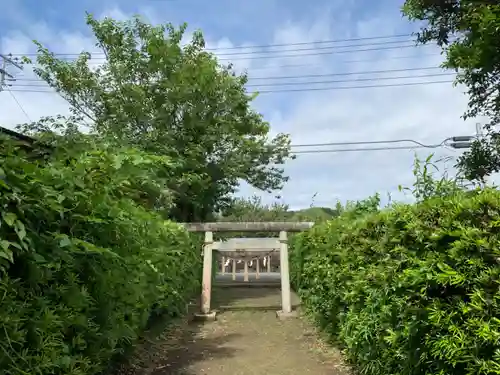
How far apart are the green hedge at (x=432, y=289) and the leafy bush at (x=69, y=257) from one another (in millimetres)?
1845

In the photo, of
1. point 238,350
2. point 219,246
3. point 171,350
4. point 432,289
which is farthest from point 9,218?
point 219,246

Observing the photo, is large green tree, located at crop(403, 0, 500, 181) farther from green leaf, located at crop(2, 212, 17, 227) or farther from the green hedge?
green leaf, located at crop(2, 212, 17, 227)

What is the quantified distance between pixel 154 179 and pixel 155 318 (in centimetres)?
338

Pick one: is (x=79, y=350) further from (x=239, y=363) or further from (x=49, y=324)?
(x=239, y=363)

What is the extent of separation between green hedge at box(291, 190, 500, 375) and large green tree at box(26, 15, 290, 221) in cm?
927

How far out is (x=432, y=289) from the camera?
9.13 ft

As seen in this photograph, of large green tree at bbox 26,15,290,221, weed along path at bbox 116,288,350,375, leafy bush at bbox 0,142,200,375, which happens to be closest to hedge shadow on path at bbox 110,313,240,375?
weed along path at bbox 116,288,350,375

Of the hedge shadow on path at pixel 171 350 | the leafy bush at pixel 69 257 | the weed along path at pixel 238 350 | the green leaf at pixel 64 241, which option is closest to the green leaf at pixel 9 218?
the leafy bush at pixel 69 257

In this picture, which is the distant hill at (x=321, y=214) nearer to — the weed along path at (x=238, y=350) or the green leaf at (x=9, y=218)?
the weed along path at (x=238, y=350)

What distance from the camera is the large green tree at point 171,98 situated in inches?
546

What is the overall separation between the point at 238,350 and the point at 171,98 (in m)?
8.74

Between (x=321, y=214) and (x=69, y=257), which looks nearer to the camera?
(x=69, y=257)

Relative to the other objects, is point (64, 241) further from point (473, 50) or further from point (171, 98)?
point (171, 98)

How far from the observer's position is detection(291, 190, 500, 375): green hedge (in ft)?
7.73
